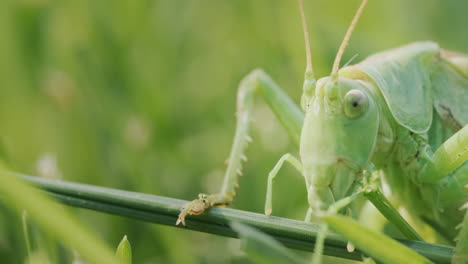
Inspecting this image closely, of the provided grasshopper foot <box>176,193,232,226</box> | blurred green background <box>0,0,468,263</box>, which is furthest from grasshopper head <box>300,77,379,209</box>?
blurred green background <box>0,0,468,263</box>

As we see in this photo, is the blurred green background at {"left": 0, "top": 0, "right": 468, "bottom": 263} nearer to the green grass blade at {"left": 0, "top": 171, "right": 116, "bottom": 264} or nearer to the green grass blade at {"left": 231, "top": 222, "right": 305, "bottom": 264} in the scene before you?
the green grass blade at {"left": 0, "top": 171, "right": 116, "bottom": 264}

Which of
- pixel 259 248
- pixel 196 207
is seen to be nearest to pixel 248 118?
pixel 196 207

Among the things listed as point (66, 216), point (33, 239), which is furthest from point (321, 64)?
point (66, 216)

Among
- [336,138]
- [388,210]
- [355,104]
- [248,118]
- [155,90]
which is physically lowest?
[388,210]

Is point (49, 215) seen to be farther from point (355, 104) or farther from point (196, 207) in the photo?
point (355, 104)

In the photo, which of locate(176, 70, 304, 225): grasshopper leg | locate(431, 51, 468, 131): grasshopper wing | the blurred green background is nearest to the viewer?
locate(176, 70, 304, 225): grasshopper leg

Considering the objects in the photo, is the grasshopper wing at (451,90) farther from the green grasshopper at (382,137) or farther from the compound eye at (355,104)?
the compound eye at (355,104)
